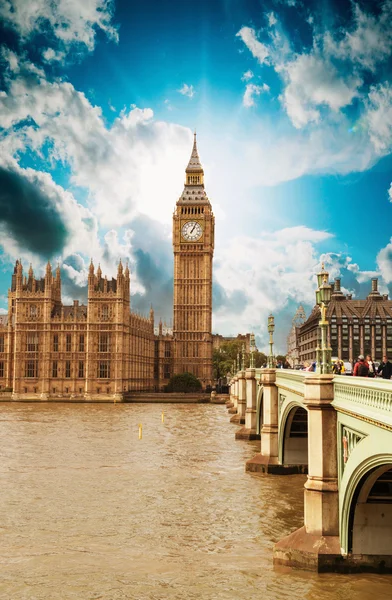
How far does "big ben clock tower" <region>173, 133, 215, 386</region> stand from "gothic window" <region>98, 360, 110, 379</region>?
796 inches

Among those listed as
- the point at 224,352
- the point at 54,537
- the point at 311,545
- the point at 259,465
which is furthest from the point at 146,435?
the point at 224,352

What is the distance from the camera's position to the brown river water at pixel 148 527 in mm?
16016

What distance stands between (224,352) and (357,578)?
136996mm

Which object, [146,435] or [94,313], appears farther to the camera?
[94,313]

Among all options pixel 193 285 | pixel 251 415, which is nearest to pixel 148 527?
pixel 251 415

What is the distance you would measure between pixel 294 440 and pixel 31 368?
80450 mm

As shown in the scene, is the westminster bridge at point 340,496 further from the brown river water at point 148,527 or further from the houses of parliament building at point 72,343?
the houses of parliament building at point 72,343

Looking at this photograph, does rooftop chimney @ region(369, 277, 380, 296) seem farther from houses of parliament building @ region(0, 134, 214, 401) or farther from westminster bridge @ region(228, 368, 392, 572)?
westminster bridge @ region(228, 368, 392, 572)

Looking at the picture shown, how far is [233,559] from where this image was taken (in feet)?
60.1

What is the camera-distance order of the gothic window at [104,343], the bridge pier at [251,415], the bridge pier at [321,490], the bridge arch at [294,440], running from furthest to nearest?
the gothic window at [104,343] < the bridge pier at [251,415] < the bridge arch at [294,440] < the bridge pier at [321,490]

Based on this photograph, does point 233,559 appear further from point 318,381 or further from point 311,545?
point 318,381

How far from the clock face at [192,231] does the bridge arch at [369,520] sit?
11332 cm

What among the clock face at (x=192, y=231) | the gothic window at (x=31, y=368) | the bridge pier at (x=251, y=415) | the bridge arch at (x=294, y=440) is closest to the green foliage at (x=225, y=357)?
the clock face at (x=192, y=231)

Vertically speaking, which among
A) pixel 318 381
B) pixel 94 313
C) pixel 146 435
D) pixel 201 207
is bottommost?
pixel 146 435
